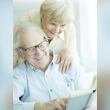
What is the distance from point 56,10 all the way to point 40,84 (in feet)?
1.97

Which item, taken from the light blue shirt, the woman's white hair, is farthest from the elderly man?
the woman's white hair

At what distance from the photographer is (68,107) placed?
1256 mm

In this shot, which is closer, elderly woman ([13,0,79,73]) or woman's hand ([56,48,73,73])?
elderly woman ([13,0,79,73])

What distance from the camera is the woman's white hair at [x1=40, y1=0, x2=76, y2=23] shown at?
1.29 metres

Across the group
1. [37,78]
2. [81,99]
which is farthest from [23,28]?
[81,99]

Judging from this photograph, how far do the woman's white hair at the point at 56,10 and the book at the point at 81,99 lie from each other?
1.87 ft

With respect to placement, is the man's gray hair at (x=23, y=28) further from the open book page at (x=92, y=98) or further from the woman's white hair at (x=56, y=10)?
the open book page at (x=92, y=98)

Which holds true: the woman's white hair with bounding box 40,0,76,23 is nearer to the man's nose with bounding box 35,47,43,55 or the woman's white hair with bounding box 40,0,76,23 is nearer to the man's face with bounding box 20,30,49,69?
the man's face with bounding box 20,30,49,69

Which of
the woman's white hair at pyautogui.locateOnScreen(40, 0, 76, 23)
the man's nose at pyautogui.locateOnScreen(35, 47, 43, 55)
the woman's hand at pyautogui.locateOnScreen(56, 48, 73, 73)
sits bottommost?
the woman's hand at pyautogui.locateOnScreen(56, 48, 73, 73)

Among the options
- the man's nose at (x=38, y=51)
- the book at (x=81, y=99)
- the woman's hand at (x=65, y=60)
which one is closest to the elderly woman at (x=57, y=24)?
the woman's hand at (x=65, y=60)

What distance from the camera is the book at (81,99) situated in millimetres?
1198

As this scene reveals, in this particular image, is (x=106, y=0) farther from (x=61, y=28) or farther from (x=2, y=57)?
(x=2, y=57)

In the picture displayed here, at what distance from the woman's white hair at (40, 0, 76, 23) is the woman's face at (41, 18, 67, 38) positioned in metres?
0.03

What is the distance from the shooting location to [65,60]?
4.68 feet
